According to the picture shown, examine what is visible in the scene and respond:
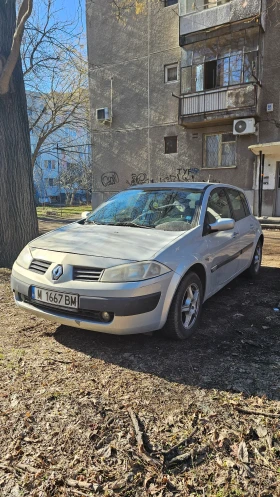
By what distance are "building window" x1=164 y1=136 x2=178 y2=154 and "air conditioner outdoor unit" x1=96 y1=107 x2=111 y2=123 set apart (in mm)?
3659

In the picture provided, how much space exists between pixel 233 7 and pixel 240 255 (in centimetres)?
1408

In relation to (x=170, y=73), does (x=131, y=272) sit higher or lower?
lower

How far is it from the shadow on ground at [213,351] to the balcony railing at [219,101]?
490 inches

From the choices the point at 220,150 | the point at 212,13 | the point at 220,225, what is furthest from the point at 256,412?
the point at 212,13

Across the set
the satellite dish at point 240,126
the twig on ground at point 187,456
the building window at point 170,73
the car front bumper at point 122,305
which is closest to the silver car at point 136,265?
the car front bumper at point 122,305

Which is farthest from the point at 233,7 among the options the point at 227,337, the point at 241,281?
the point at 227,337

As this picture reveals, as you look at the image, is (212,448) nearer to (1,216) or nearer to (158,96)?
(1,216)

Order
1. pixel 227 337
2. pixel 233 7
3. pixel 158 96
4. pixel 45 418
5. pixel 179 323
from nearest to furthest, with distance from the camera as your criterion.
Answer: pixel 45 418, pixel 179 323, pixel 227 337, pixel 233 7, pixel 158 96

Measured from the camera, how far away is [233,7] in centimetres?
1425

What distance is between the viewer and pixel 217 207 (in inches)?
169

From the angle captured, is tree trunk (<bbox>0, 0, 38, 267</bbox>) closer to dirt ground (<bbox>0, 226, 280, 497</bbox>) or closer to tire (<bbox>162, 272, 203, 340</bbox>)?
dirt ground (<bbox>0, 226, 280, 497</bbox>)

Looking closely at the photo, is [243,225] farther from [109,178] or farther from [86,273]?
[109,178]

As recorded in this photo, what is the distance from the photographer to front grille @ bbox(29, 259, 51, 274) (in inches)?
124

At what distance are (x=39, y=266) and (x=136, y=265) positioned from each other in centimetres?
96
